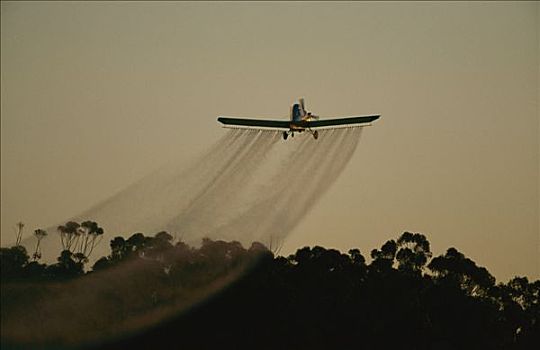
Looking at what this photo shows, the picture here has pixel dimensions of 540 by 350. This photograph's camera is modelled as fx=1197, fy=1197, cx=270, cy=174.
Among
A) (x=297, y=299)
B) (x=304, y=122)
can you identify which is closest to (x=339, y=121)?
(x=304, y=122)

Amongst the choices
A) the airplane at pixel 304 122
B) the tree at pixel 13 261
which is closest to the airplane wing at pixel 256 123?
the airplane at pixel 304 122

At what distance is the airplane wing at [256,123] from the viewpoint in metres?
117

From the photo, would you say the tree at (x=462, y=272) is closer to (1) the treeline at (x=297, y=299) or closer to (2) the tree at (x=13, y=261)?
(1) the treeline at (x=297, y=299)

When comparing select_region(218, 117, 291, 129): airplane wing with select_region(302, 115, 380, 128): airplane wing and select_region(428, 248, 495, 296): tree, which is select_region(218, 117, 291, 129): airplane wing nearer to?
select_region(302, 115, 380, 128): airplane wing

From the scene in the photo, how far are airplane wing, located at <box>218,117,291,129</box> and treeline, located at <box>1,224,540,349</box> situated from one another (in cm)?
2435

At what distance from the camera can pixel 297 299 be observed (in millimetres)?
141125

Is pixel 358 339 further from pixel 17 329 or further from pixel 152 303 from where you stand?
pixel 17 329

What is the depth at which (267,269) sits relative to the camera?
488 feet

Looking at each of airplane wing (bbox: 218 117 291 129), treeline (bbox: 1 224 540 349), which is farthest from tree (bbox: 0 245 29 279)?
airplane wing (bbox: 218 117 291 129)

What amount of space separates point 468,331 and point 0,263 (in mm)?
57432

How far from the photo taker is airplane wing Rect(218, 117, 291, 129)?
117 metres

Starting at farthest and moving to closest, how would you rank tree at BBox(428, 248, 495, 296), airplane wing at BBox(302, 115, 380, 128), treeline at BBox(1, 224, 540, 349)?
tree at BBox(428, 248, 495, 296)
treeline at BBox(1, 224, 540, 349)
airplane wing at BBox(302, 115, 380, 128)

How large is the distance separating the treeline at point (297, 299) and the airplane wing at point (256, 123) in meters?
24.3

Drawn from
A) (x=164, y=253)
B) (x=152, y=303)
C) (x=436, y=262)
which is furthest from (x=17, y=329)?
(x=436, y=262)
